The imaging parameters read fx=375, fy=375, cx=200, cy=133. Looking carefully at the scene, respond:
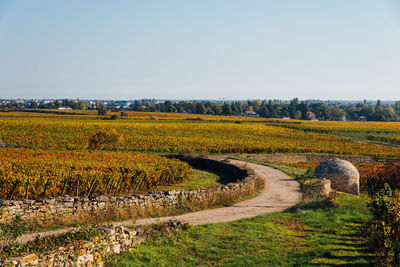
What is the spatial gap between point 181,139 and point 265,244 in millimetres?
46183

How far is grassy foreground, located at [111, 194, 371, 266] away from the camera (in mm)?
12039

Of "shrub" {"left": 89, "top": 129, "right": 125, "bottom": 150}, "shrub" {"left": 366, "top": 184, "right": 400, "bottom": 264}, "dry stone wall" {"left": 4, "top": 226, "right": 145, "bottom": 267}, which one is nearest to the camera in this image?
"dry stone wall" {"left": 4, "top": 226, "right": 145, "bottom": 267}

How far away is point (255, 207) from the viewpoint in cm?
2048

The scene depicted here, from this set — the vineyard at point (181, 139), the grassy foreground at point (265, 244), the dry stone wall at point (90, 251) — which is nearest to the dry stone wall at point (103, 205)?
the grassy foreground at point (265, 244)

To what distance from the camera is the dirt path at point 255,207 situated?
672 inches

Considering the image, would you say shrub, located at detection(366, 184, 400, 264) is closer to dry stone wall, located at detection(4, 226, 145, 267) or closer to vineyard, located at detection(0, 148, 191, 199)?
dry stone wall, located at detection(4, 226, 145, 267)

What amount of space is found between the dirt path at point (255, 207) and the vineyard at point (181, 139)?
19.1 meters

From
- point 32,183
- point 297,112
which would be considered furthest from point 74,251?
point 297,112

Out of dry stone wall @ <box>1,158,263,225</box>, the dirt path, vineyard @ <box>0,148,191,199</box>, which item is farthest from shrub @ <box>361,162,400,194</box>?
vineyard @ <box>0,148,191,199</box>

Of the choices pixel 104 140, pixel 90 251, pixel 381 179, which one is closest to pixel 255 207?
pixel 90 251

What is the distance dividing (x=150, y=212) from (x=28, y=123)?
6486cm

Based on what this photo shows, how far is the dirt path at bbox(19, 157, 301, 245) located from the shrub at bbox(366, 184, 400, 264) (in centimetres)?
689

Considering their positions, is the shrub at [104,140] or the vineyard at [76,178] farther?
the shrub at [104,140]

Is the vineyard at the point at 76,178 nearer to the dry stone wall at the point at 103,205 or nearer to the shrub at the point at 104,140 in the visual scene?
the dry stone wall at the point at 103,205
